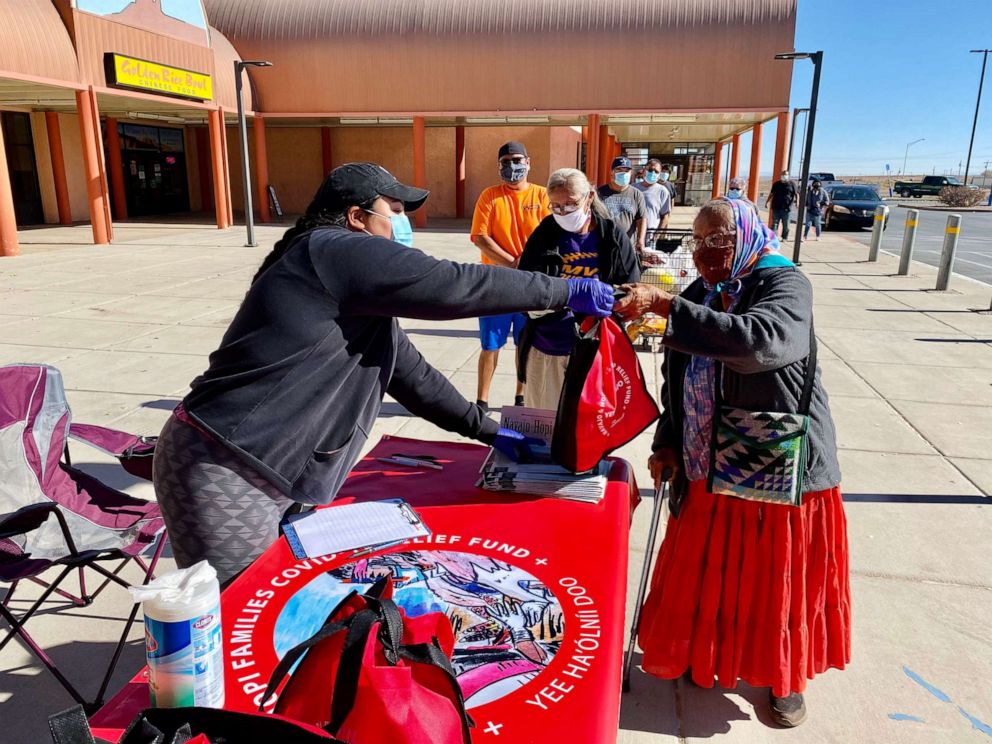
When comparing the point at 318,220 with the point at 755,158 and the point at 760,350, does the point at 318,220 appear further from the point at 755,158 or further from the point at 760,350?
the point at 755,158

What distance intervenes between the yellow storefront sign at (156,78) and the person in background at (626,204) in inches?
513

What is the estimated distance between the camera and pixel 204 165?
28250mm

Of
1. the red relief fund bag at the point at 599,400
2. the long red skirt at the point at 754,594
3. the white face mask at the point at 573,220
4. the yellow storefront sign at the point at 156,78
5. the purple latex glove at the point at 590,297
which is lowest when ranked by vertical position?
the long red skirt at the point at 754,594

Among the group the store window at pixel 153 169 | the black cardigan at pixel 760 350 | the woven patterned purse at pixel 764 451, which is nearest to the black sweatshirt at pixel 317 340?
the black cardigan at pixel 760 350

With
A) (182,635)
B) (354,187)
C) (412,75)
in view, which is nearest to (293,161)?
(412,75)

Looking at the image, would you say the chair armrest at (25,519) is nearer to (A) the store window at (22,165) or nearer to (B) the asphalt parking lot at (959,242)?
(B) the asphalt parking lot at (959,242)

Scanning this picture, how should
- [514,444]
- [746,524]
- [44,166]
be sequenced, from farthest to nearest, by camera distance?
[44,166], [514,444], [746,524]

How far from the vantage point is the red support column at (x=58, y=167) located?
67.3ft

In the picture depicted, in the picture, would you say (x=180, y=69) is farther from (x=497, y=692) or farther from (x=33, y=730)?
(x=497, y=692)

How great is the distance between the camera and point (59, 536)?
10.3 ft

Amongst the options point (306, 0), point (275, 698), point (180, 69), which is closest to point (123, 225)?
point (180, 69)

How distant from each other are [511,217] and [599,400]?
3426mm

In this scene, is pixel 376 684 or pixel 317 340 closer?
pixel 376 684

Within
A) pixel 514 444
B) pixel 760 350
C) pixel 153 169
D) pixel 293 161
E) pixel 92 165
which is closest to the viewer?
pixel 760 350
